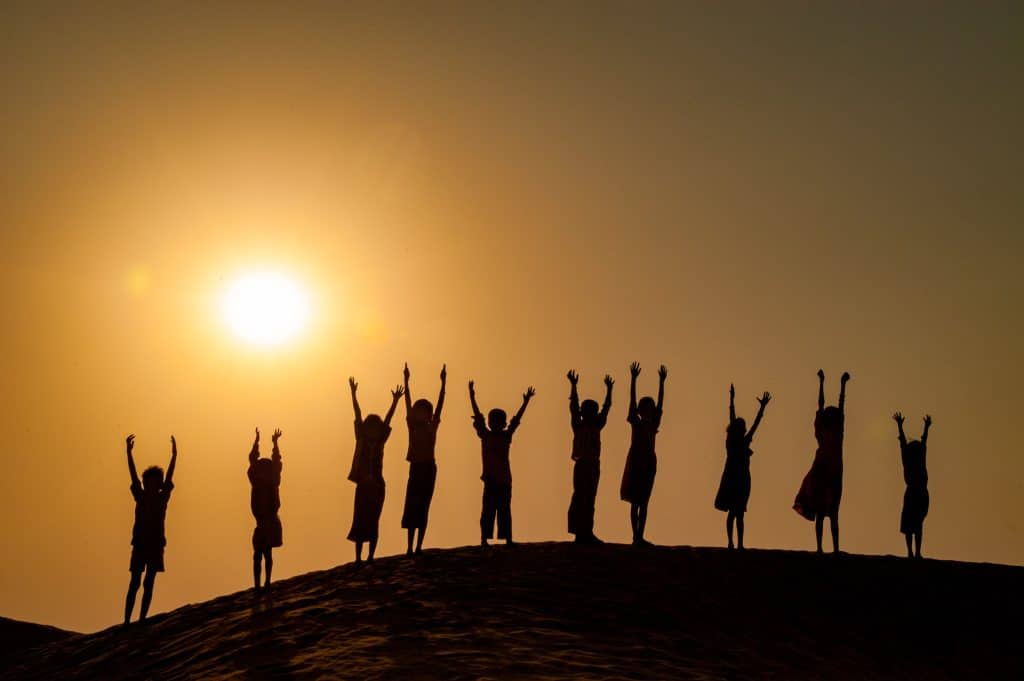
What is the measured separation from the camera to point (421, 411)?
19.4m

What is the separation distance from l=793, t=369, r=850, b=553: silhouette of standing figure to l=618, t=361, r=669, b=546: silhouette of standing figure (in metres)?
3.18

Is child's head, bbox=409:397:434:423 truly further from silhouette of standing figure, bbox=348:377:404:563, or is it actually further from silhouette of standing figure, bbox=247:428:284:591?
silhouette of standing figure, bbox=247:428:284:591

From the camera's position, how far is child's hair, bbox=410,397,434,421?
1941 cm

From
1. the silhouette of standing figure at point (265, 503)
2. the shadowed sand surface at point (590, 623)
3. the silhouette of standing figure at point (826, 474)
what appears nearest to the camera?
the shadowed sand surface at point (590, 623)

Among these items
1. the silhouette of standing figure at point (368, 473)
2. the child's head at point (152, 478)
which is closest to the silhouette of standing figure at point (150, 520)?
the child's head at point (152, 478)

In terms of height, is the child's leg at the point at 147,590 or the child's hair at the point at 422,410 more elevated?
the child's hair at the point at 422,410

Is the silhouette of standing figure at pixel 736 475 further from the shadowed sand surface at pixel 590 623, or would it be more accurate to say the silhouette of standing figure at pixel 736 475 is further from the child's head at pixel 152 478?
the child's head at pixel 152 478

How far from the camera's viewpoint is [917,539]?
21.5m

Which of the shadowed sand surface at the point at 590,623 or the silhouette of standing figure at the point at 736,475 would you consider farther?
the silhouette of standing figure at the point at 736,475

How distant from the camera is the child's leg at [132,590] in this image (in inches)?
763

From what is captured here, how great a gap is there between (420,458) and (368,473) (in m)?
0.98

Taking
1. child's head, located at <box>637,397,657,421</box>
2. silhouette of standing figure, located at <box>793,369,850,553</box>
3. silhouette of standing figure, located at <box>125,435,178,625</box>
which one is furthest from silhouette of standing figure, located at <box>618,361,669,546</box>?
silhouette of standing figure, located at <box>125,435,178,625</box>

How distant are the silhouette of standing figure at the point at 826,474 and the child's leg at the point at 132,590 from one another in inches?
475

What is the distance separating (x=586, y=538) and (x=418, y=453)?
3.48 meters
